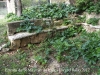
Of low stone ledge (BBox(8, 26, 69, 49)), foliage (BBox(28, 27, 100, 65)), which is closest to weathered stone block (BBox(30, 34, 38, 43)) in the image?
low stone ledge (BBox(8, 26, 69, 49))

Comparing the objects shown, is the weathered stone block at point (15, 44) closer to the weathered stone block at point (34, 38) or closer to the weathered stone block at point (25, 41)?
the weathered stone block at point (25, 41)

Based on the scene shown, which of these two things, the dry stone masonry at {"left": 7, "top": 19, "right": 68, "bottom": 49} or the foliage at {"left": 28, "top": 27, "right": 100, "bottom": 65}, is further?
the dry stone masonry at {"left": 7, "top": 19, "right": 68, "bottom": 49}

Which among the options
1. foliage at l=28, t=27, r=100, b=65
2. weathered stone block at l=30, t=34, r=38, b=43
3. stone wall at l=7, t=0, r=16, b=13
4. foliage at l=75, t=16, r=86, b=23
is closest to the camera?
foliage at l=28, t=27, r=100, b=65

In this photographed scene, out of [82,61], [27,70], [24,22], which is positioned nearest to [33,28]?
[24,22]

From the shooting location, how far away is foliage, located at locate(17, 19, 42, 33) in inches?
200

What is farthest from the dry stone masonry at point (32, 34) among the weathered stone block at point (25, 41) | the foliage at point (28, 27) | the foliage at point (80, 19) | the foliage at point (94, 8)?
the foliage at point (94, 8)

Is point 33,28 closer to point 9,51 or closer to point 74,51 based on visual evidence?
point 9,51

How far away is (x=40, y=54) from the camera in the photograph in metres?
4.50

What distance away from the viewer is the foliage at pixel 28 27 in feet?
16.7

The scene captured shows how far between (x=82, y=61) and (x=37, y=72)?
43.6 inches

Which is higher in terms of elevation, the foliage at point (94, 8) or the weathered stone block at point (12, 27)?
the foliage at point (94, 8)

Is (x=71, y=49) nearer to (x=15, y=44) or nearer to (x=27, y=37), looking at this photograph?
Answer: (x=27, y=37)

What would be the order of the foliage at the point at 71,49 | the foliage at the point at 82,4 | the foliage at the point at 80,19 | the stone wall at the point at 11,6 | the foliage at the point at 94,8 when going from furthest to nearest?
the stone wall at the point at 11,6 < the foliage at the point at 82,4 < the foliage at the point at 80,19 < the foliage at the point at 94,8 < the foliage at the point at 71,49

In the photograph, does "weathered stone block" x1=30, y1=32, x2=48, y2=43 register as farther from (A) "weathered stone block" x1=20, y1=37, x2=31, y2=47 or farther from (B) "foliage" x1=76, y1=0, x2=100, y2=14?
(B) "foliage" x1=76, y1=0, x2=100, y2=14
